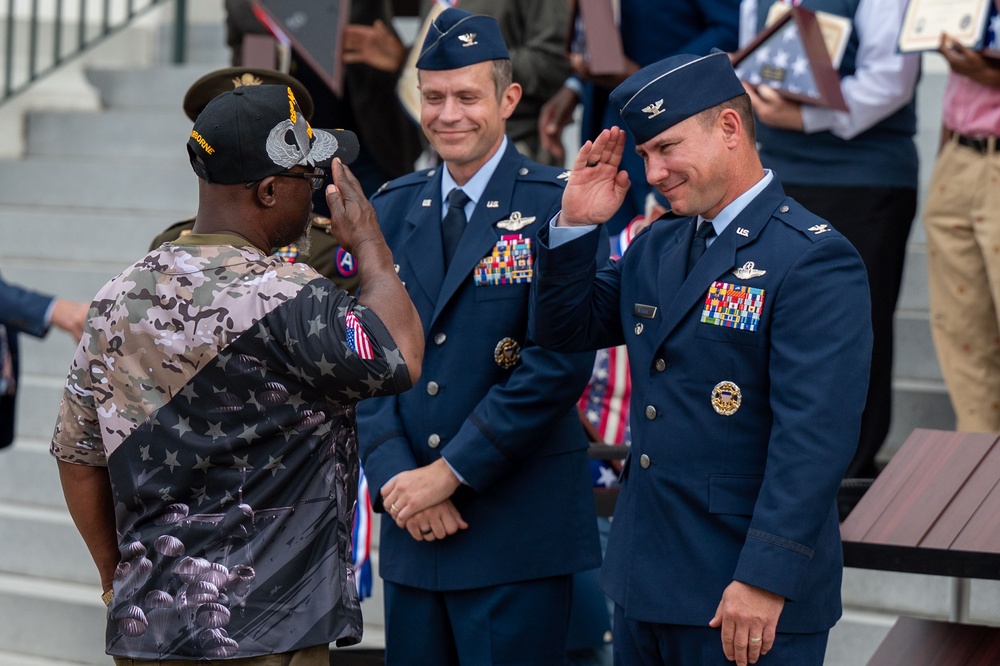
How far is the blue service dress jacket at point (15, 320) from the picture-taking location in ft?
13.9

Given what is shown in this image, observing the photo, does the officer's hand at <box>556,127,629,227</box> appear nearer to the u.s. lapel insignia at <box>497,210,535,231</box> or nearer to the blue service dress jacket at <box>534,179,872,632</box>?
the blue service dress jacket at <box>534,179,872,632</box>

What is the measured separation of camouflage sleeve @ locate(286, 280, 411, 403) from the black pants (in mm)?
2256

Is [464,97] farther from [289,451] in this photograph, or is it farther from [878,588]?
[878,588]

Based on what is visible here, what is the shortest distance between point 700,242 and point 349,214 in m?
0.64

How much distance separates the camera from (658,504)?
2461 mm

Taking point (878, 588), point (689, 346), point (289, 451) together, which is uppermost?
point (689, 346)

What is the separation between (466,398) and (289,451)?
75 centimetres

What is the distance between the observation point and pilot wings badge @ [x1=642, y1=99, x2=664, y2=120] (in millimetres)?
2381

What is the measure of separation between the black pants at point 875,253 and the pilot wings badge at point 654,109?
6.00ft

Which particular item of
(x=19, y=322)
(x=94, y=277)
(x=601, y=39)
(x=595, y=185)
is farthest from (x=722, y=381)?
(x=94, y=277)

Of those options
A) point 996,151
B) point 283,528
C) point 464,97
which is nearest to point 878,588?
point 996,151

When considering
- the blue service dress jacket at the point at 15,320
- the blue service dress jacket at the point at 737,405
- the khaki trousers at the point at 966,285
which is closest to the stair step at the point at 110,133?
the blue service dress jacket at the point at 15,320

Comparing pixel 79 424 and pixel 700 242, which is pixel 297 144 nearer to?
pixel 79 424

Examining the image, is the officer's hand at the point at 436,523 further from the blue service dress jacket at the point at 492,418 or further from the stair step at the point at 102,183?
the stair step at the point at 102,183
